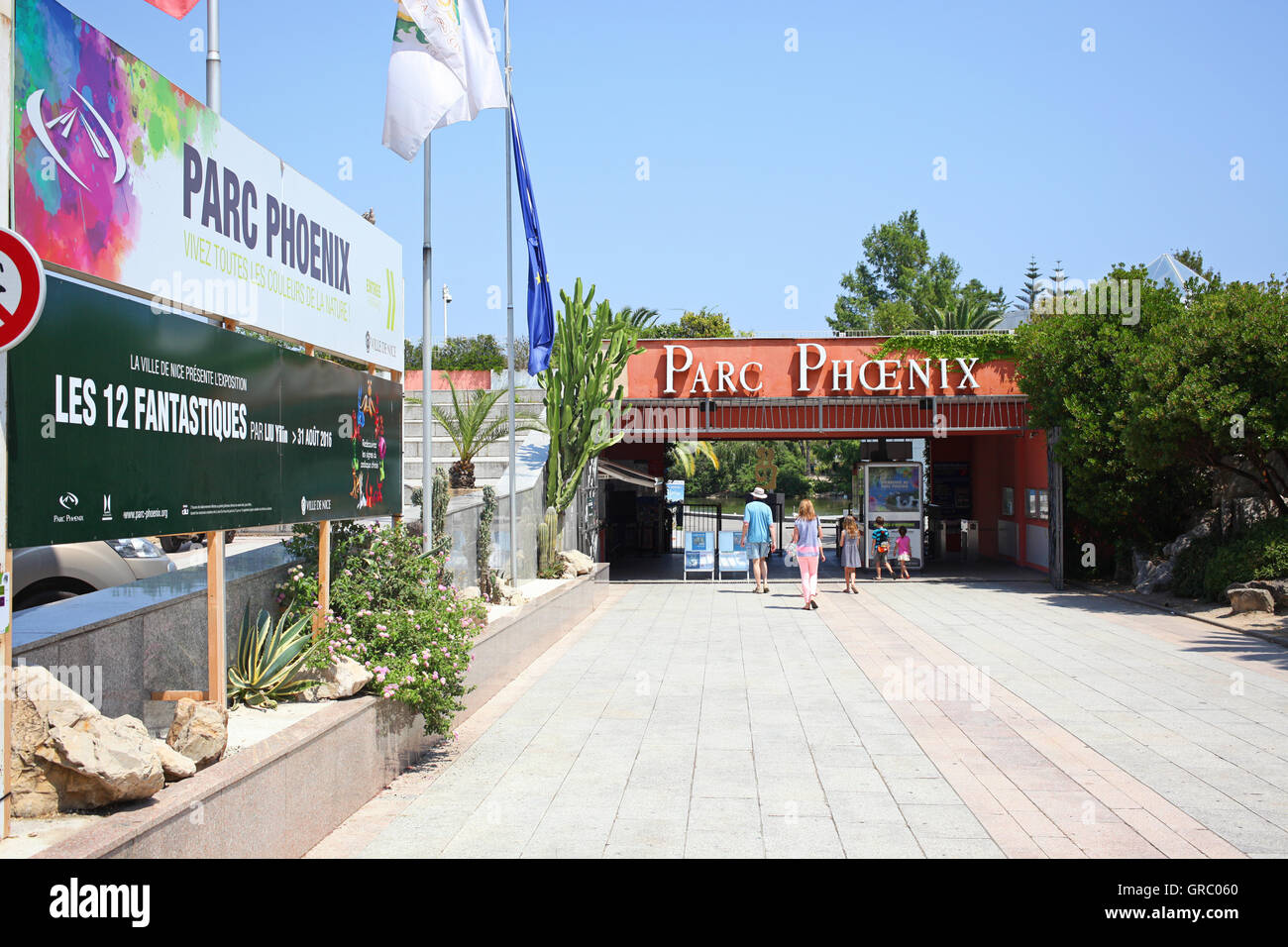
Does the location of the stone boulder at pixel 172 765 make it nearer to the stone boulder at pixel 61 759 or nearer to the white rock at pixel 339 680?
the stone boulder at pixel 61 759

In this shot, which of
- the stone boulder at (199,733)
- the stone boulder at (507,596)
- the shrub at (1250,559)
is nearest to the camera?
the stone boulder at (199,733)

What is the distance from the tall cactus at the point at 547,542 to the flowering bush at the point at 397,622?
28.3 feet

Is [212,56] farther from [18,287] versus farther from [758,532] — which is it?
[758,532]

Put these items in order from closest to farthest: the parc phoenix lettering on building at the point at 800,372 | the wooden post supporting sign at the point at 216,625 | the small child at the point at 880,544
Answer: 1. the wooden post supporting sign at the point at 216,625
2. the parc phoenix lettering on building at the point at 800,372
3. the small child at the point at 880,544

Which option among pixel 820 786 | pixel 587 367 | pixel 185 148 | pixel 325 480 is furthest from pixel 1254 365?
pixel 185 148

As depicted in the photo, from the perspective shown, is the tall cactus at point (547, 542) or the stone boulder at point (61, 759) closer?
the stone boulder at point (61, 759)

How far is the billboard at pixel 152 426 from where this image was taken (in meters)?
3.80

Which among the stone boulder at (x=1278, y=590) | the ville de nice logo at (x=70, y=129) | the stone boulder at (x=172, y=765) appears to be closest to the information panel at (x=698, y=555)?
the stone boulder at (x=1278, y=590)

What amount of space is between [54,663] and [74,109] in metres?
2.16

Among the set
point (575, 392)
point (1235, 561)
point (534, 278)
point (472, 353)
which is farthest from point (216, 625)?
point (472, 353)

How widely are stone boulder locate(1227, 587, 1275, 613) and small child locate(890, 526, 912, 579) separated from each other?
26.7ft
